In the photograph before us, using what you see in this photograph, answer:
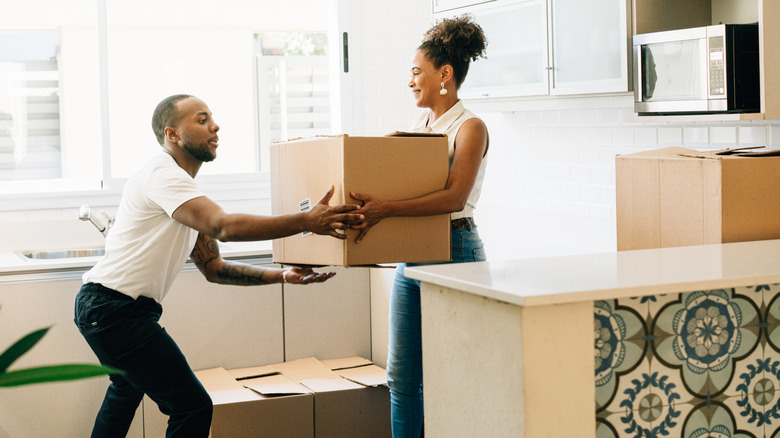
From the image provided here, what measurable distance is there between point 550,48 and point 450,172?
0.99 meters

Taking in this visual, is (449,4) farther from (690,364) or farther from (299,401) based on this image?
(690,364)

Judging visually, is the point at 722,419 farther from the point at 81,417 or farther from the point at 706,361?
the point at 81,417

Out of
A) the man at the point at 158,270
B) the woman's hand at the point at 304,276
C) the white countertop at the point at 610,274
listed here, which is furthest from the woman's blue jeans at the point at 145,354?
the white countertop at the point at 610,274

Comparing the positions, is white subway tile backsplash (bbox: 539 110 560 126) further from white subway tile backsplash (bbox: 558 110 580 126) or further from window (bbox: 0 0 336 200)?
window (bbox: 0 0 336 200)

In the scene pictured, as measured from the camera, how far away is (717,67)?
2391 millimetres

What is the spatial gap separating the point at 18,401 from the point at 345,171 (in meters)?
1.81

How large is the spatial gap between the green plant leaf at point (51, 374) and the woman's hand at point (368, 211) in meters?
1.53

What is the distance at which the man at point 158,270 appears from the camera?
2.43 meters

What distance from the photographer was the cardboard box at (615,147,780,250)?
2.09 m

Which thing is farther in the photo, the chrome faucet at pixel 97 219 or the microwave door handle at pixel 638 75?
the chrome faucet at pixel 97 219

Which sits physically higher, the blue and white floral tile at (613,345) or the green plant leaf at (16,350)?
the green plant leaf at (16,350)

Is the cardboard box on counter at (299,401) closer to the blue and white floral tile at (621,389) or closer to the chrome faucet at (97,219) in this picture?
the chrome faucet at (97,219)

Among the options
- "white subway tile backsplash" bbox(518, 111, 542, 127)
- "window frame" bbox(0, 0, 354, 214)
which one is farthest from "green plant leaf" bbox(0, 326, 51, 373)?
"window frame" bbox(0, 0, 354, 214)

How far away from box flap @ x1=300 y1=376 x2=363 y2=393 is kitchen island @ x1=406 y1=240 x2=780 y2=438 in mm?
1661
